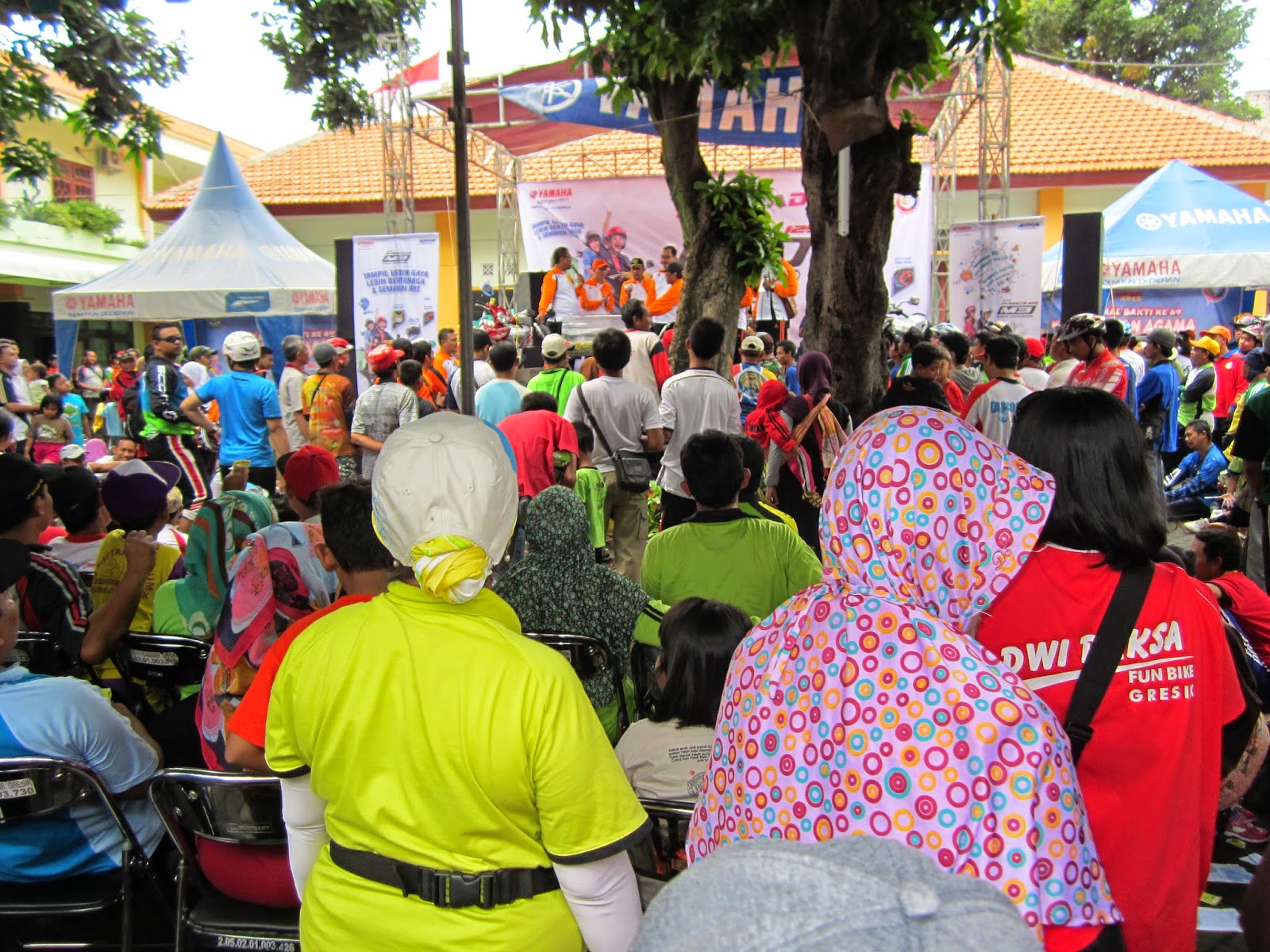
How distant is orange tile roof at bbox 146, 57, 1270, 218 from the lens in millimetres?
21406

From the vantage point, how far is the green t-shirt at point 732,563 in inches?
153

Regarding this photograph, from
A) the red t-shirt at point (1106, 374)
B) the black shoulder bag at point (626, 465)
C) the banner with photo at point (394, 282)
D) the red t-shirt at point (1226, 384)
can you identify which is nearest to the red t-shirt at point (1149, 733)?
the black shoulder bag at point (626, 465)

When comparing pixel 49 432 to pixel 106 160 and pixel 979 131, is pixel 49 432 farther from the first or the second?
pixel 106 160

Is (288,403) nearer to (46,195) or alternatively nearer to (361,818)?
(361,818)

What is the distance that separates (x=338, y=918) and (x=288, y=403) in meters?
7.87

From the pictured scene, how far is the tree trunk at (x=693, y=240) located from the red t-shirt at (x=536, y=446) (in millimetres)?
2225

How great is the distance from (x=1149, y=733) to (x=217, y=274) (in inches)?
537

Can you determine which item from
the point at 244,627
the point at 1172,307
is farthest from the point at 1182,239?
the point at 244,627

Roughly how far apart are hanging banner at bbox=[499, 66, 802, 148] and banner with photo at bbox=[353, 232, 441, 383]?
274 cm

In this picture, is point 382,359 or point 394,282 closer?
point 382,359

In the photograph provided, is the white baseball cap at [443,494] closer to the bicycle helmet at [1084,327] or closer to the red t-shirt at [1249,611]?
the red t-shirt at [1249,611]

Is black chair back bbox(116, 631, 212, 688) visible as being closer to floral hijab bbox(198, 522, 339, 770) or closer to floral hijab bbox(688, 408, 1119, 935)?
floral hijab bbox(198, 522, 339, 770)

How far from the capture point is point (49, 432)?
10586mm

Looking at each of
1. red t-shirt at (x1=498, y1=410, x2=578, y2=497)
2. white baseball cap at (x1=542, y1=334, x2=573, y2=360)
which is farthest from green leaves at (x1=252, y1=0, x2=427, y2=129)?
white baseball cap at (x1=542, y1=334, x2=573, y2=360)
